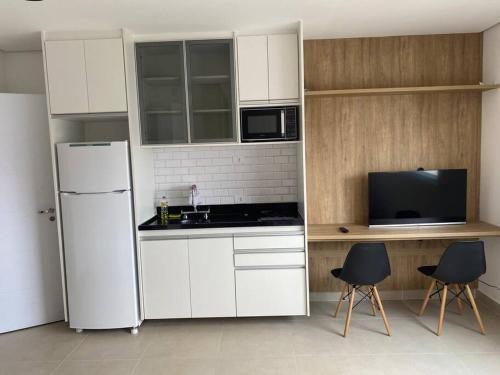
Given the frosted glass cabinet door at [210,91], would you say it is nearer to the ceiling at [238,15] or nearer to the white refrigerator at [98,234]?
the ceiling at [238,15]

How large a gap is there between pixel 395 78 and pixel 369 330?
7.55 feet

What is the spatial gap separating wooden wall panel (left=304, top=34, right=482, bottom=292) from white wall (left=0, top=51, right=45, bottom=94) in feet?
8.50

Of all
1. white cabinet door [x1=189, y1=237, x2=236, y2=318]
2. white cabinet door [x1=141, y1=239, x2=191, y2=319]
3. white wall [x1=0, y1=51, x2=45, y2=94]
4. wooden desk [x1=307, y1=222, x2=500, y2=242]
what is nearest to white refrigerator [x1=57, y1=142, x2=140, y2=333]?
white cabinet door [x1=141, y1=239, x2=191, y2=319]

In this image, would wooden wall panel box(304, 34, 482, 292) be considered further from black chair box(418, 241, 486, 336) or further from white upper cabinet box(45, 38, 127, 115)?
white upper cabinet box(45, 38, 127, 115)

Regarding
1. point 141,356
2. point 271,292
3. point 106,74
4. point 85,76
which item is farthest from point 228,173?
point 141,356

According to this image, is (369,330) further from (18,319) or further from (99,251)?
(18,319)

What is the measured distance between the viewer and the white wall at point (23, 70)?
3543 mm

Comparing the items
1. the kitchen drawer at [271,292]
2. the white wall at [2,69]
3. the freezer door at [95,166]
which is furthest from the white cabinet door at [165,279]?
the white wall at [2,69]

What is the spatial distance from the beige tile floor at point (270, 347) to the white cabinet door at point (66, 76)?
1954 mm

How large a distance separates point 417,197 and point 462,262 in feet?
2.35

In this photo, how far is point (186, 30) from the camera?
3.15 m

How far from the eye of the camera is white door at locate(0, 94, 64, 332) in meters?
3.17

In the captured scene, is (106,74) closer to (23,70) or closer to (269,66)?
(23,70)

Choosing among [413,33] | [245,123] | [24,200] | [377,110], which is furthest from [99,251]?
[413,33]
